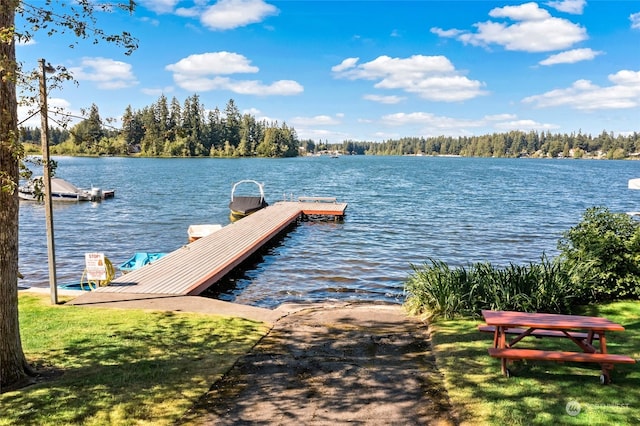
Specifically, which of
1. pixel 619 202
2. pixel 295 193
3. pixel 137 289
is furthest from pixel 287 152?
pixel 137 289

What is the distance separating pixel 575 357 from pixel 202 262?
10.6 m

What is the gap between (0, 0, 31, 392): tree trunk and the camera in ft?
17.2

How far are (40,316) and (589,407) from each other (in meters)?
8.46

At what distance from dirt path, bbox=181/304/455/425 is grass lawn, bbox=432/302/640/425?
0.87ft

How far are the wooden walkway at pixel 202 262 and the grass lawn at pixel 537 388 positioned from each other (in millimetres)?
6594

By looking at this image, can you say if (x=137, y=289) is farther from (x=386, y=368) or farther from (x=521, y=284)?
(x=521, y=284)

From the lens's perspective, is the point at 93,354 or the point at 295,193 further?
the point at 295,193

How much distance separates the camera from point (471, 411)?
5047 mm

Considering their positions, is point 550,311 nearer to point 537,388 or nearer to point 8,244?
point 537,388

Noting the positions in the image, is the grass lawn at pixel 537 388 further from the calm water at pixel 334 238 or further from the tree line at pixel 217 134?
the tree line at pixel 217 134

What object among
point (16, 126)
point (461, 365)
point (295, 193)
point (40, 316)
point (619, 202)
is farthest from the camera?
point (295, 193)

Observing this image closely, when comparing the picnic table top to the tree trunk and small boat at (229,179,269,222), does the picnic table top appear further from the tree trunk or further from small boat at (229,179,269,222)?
small boat at (229,179,269,222)

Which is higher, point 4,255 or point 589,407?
point 4,255

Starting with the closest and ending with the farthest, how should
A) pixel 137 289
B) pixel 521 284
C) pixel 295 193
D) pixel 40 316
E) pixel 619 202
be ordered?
pixel 40 316 < pixel 521 284 < pixel 137 289 < pixel 619 202 < pixel 295 193
